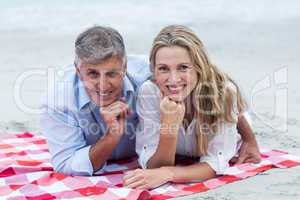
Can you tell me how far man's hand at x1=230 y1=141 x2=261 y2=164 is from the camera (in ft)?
9.24

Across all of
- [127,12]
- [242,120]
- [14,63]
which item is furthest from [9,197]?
[127,12]

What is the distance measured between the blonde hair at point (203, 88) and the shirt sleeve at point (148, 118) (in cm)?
10

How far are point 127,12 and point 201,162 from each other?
5.92 metres

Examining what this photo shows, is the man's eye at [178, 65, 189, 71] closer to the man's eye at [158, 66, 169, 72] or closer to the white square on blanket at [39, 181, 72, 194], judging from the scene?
the man's eye at [158, 66, 169, 72]

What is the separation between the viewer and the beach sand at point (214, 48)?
3.31 metres

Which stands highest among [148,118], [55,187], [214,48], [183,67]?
[214,48]

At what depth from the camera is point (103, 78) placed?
2398 mm

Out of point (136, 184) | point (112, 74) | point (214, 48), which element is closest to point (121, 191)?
point (136, 184)

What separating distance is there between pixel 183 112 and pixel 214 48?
394 cm

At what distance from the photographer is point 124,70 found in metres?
2.50

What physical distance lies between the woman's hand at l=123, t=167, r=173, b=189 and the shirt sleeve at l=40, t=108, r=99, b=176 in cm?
23

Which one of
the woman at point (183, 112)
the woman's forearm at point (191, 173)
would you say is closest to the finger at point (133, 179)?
the woman at point (183, 112)

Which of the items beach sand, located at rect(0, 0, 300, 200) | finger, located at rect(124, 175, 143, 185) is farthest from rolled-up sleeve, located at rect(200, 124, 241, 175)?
finger, located at rect(124, 175, 143, 185)

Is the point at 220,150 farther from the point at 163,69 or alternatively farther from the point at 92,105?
the point at 92,105
